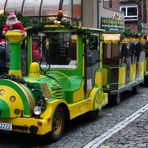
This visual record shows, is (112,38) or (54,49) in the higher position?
(112,38)

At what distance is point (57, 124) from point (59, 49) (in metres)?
2.24

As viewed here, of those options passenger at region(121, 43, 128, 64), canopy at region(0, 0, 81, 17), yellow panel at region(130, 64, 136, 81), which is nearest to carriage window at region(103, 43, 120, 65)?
passenger at region(121, 43, 128, 64)

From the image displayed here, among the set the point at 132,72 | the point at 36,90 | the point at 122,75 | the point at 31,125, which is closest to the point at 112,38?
the point at 122,75

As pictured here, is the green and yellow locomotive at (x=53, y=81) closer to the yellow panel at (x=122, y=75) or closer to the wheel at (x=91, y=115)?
the wheel at (x=91, y=115)

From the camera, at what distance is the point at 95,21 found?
2522 cm

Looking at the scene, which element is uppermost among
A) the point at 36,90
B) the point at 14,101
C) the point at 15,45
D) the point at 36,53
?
the point at 15,45

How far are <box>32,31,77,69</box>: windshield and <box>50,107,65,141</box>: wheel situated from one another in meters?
1.66

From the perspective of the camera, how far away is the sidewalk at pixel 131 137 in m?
8.38

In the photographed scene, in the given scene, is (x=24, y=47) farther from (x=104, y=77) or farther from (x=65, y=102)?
(x=104, y=77)

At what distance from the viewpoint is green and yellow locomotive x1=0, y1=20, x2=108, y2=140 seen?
27.2 ft

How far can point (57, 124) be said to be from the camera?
8.89 meters

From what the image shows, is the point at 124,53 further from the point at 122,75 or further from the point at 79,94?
the point at 79,94

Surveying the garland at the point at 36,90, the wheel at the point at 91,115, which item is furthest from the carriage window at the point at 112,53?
the garland at the point at 36,90

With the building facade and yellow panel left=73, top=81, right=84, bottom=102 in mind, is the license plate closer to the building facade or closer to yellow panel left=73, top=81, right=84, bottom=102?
yellow panel left=73, top=81, right=84, bottom=102
